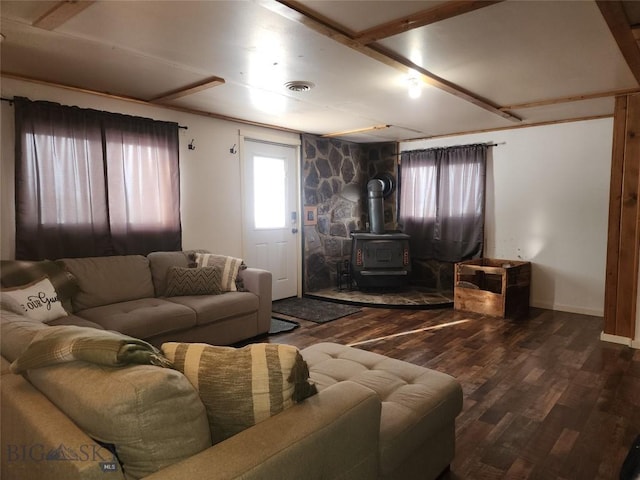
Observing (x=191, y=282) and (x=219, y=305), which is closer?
(x=219, y=305)

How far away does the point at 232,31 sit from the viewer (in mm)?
2293

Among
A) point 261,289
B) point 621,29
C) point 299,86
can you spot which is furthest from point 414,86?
point 261,289

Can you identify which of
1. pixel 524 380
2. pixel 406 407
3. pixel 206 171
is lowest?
pixel 524 380

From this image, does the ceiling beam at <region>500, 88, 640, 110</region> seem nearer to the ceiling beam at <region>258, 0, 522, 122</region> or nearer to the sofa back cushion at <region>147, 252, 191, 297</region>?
the ceiling beam at <region>258, 0, 522, 122</region>

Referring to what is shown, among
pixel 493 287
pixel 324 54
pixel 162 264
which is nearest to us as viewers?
pixel 324 54

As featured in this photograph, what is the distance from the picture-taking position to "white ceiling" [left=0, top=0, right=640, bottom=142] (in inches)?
81.8

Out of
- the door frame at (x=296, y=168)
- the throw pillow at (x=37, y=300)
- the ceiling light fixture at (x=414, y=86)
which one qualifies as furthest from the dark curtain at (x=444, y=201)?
the throw pillow at (x=37, y=300)

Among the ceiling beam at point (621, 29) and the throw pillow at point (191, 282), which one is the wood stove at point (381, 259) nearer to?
the throw pillow at point (191, 282)

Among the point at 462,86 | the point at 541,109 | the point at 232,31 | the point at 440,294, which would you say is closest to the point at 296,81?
the point at 232,31

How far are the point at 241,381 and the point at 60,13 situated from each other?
2.09m

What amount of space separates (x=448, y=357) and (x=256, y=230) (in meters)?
2.76

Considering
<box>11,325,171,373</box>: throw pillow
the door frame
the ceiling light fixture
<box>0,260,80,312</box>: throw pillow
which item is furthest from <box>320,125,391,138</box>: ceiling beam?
<box>11,325,171,373</box>: throw pillow

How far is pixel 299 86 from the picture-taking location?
130 inches

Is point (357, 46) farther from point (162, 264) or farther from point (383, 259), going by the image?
point (383, 259)
